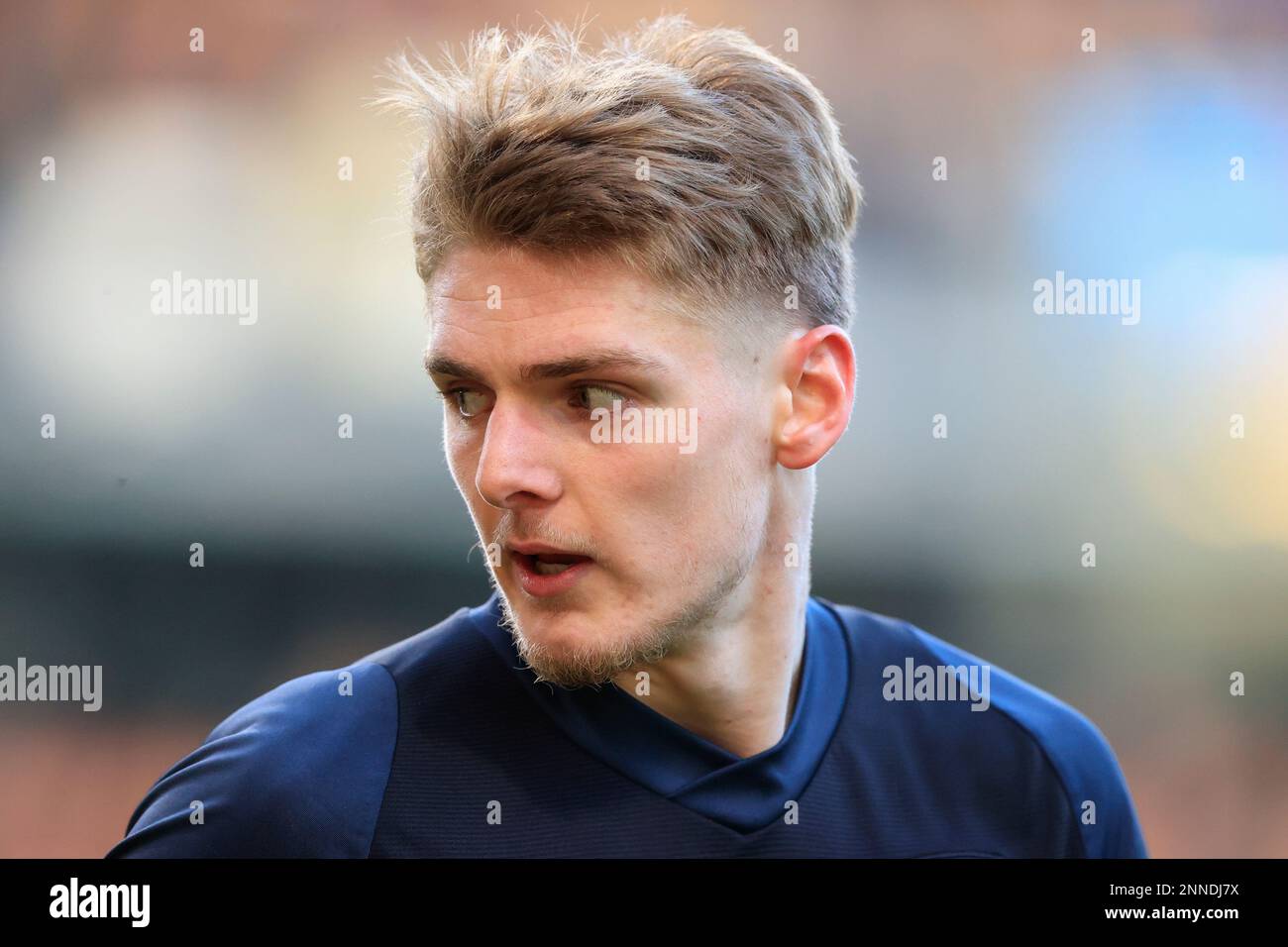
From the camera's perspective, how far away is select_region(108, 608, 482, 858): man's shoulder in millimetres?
1914

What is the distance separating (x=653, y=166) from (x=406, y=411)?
989mm

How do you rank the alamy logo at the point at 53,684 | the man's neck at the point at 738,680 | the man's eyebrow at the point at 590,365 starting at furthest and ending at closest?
the alamy logo at the point at 53,684 < the man's neck at the point at 738,680 < the man's eyebrow at the point at 590,365

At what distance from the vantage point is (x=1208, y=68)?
2.53 meters

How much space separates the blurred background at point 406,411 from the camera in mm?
2451

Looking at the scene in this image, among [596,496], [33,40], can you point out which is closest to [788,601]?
[596,496]

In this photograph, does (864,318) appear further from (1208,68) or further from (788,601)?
(1208,68)

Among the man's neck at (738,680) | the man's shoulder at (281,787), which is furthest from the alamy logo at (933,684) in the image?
the man's shoulder at (281,787)

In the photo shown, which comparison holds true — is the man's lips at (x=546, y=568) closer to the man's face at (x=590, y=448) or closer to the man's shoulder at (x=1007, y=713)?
the man's face at (x=590, y=448)

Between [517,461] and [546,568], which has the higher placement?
[517,461]

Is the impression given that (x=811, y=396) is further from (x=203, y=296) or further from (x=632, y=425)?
(x=203, y=296)

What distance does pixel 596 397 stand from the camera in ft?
6.16

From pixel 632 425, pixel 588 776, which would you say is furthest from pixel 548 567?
pixel 588 776
